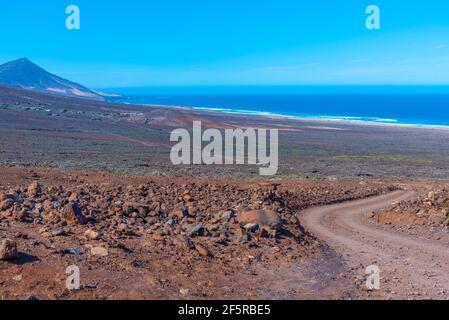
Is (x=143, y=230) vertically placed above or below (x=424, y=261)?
→ above

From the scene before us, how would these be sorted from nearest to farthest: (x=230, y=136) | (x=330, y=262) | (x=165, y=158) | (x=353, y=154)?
(x=330, y=262) → (x=165, y=158) → (x=353, y=154) → (x=230, y=136)

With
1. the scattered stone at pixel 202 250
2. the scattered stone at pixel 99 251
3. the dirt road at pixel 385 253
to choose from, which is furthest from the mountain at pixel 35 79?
the scattered stone at pixel 99 251

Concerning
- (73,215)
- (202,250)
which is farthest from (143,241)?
(73,215)

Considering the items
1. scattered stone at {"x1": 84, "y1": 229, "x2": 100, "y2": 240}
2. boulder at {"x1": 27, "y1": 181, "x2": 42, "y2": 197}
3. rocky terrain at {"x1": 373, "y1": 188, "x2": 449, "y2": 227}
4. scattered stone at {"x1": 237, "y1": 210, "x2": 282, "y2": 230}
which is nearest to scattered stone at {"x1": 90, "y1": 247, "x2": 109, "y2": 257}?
scattered stone at {"x1": 84, "y1": 229, "x2": 100, "y2": 240}

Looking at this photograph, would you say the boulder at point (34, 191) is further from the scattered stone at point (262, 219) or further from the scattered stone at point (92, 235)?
the scattered stone at point (262, 219)

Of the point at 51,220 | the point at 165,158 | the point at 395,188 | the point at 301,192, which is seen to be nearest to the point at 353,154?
the point at 165,158

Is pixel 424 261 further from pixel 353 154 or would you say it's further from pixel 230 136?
pixel 230 136

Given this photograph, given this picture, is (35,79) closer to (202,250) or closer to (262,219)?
(262,219)
